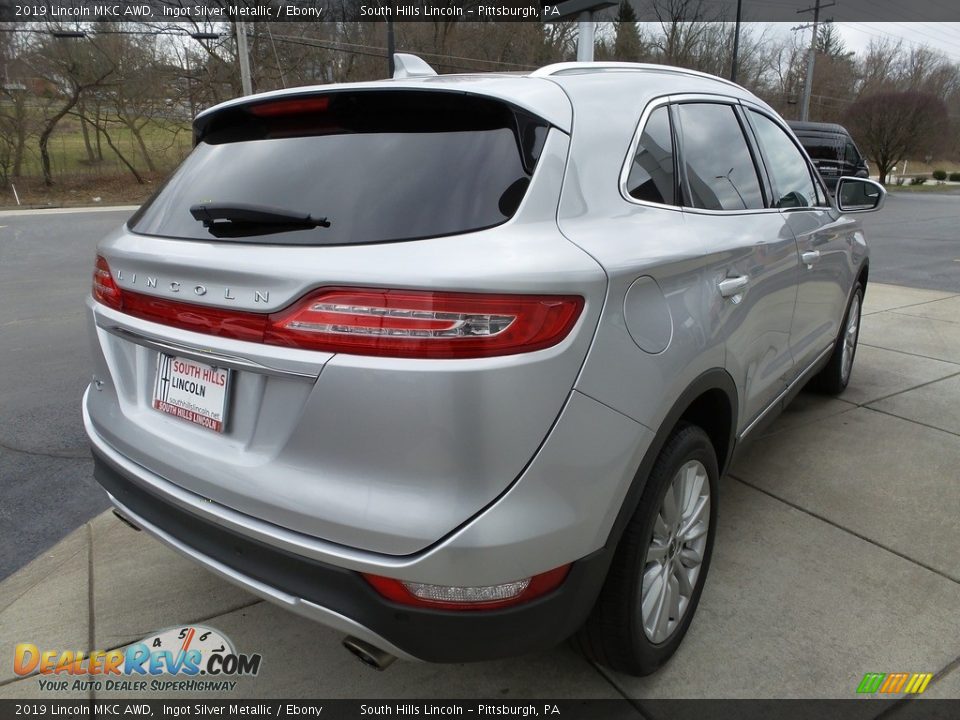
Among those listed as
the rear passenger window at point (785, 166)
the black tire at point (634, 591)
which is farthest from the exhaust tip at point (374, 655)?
the rear passenger window at point (785, 166)

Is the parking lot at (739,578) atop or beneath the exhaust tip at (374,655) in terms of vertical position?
beneath

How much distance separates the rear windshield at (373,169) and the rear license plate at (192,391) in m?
0.34

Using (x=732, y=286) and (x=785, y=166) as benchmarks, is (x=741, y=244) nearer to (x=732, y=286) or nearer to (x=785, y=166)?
(x=732, y=286)

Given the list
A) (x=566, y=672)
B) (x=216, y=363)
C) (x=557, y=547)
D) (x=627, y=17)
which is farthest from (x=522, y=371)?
(x=627, y=17)

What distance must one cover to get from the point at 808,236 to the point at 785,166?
0.40 m

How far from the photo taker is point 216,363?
1.76m

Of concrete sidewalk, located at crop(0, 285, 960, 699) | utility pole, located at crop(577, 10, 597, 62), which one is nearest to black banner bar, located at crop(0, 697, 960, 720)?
concrete sidewalk, located at crop(0, 285, 960, 699)

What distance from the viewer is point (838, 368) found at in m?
4.57

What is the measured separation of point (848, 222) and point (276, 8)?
3338 centimetres

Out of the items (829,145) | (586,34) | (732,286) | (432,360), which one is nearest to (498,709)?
(432,360)

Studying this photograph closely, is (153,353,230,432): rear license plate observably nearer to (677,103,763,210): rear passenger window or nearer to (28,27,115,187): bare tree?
(677,103,763,210): rear passenger window

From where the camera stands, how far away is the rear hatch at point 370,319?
59.9 inches

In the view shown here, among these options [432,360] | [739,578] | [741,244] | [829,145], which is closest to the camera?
[432,360]

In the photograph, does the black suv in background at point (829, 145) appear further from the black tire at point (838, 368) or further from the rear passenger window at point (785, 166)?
the rear passenger window at point (785, 166)
